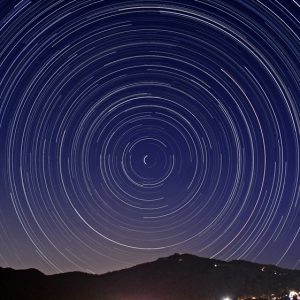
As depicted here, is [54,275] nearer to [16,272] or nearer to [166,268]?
[16,272]

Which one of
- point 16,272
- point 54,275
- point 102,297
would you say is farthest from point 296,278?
point 16,272

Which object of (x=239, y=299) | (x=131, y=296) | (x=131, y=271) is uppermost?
(x=131, y=271)

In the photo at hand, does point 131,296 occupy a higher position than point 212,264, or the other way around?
point 212,264

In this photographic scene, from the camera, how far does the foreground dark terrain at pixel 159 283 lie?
129 m

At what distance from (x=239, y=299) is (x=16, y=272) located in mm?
68988

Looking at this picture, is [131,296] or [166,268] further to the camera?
[166,268]

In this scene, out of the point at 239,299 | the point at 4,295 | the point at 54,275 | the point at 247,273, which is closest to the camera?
the point at 4,295

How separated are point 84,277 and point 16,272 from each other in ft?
102

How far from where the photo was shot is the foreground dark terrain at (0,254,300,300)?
423 ft

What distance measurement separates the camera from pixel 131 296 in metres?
157

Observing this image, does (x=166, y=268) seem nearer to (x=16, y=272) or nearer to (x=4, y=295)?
(x=16, y=272)

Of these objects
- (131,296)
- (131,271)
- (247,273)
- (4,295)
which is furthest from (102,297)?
(247,273)

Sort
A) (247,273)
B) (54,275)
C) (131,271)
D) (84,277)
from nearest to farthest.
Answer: (54,275), (84,277), (247,273), (131,271)

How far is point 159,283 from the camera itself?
173 metres
